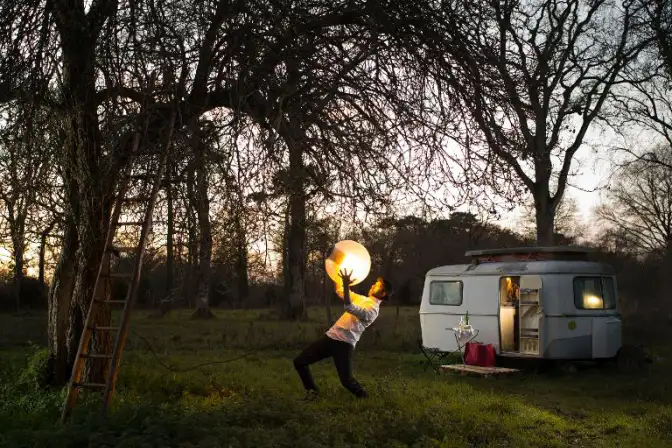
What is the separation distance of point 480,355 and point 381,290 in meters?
6.20

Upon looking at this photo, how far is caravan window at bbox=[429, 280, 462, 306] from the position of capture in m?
16.4

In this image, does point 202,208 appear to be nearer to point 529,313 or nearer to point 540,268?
point 540,268

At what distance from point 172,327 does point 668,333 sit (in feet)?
51.5

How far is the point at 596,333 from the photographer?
48.4ft

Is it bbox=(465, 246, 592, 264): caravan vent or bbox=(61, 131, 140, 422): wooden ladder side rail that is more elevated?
bbox=(465, 246, 592, 264): caravan vent

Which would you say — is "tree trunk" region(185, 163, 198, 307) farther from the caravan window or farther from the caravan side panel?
the caravan window

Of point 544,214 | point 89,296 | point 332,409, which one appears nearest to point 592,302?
point 544,214

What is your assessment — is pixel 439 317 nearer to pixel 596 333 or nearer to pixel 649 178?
pixel 596 333

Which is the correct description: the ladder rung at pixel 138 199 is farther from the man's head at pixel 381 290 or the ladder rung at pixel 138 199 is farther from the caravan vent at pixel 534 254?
the caravan vent at pixel 534 254

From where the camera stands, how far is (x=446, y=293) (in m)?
16.7

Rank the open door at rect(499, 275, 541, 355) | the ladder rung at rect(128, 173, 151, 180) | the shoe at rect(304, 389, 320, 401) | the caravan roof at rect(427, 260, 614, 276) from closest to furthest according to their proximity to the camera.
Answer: the ladder rung at rect(128, 173, 151, 180), the shoe at rect(304, 389, 320, 401), the caravan roof at rect(427, 260, 614, 276), the open door at rect(499, 275, 541, 355)

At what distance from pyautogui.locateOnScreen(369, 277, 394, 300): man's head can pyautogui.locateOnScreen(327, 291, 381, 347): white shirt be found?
146 millimetres

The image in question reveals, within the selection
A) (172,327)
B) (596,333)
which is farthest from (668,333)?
(172,327)

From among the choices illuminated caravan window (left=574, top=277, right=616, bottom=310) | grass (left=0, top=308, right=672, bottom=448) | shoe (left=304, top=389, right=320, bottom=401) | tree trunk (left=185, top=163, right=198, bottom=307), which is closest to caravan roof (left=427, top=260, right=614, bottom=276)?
illuminated caravan window (left=574, top=277, right=616, bottom=310)
